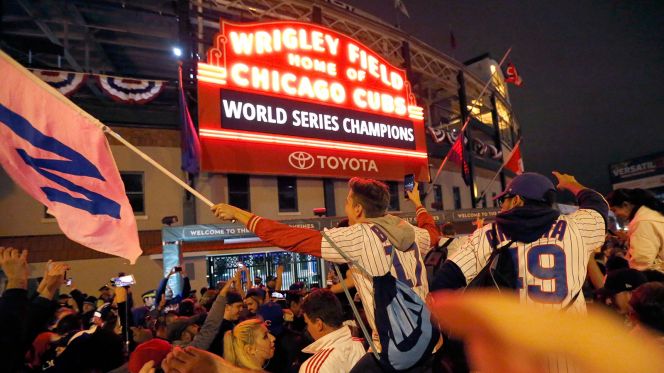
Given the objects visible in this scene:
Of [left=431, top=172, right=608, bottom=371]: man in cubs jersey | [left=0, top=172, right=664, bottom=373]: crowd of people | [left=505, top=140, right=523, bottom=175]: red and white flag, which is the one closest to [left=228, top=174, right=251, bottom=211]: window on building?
[left=505, top=140, right=523, bottom=175]: red and white flag

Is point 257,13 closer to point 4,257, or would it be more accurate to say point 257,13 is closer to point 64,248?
point 64,248

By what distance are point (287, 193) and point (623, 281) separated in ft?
49.0

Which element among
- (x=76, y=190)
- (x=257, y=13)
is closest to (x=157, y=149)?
(x=257, y=13)

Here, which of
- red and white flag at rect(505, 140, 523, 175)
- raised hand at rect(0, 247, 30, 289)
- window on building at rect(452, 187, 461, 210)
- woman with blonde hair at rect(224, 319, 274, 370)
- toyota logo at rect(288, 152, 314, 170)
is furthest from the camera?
window on building at rect(452, 187, 461, 210)

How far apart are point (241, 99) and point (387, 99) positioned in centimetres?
708

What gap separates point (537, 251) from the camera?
8.48 feet

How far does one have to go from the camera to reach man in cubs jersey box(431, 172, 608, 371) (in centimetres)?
254

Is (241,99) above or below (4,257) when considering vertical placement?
above

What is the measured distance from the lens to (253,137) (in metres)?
14.4

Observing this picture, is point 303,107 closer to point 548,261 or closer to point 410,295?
point 410,295

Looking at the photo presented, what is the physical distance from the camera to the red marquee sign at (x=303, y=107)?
13977 millimetres

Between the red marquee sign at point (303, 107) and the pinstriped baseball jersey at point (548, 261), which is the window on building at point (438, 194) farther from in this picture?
the pinstriped baseball jersey at point (548, 261)

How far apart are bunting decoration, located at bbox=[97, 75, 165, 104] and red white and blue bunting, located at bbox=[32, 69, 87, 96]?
2.26 ft

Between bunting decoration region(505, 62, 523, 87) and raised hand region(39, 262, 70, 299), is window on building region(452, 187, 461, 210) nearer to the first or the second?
bunting decoration region(505, 62, 523, 87)
